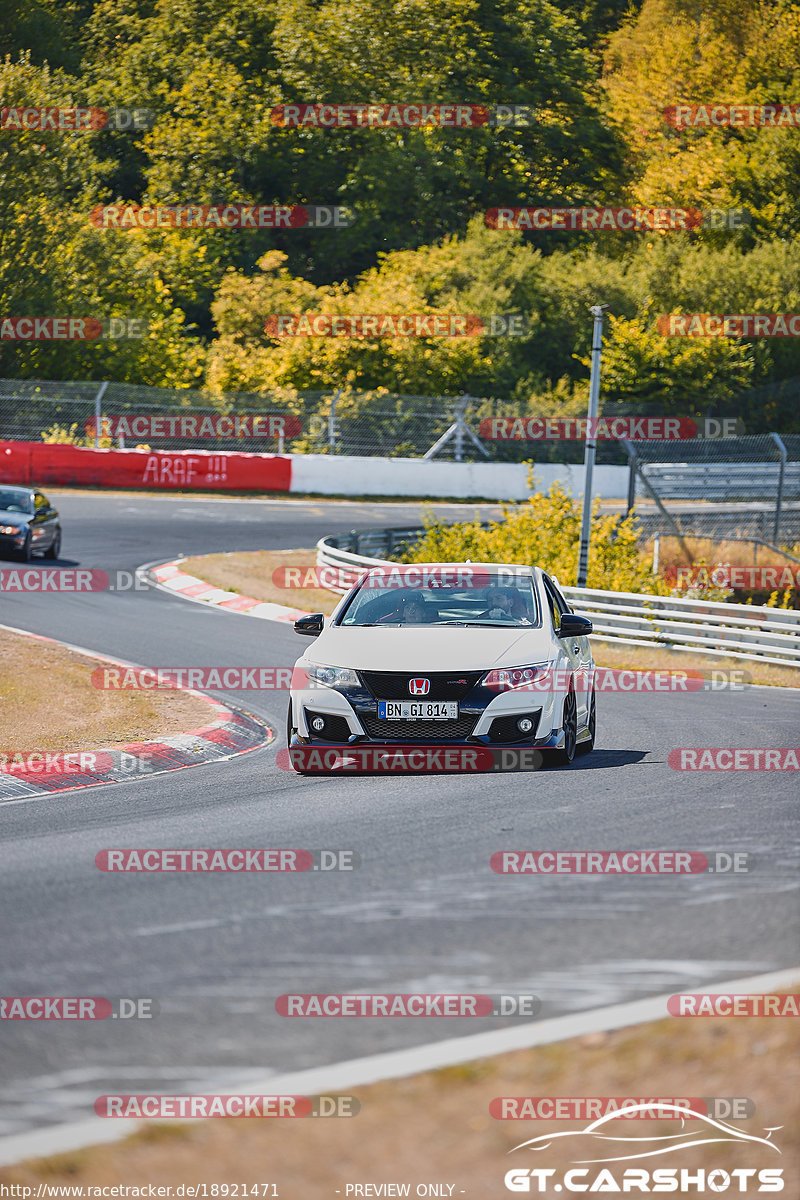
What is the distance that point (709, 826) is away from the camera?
7512 mm

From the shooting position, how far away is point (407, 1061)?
4168 millimetres

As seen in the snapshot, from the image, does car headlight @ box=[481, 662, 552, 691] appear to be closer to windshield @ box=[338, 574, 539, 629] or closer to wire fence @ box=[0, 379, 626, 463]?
windshield @ box=[338, 574, 539, 629]

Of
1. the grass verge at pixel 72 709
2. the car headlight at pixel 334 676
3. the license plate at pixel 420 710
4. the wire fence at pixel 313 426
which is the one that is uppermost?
the wire fence at pixel 313 426

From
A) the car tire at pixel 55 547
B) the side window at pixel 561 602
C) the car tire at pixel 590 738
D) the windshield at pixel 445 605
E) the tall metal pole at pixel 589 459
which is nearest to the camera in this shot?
the windshield at pixel 445 605

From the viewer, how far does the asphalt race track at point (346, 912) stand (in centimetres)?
436

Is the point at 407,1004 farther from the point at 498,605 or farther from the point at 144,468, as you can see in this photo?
the point at 144,468

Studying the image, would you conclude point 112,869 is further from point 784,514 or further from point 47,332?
point 47,332

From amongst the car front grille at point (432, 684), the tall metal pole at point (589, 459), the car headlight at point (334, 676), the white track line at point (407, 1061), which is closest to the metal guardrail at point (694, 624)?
the tall metal pole at point (589, 459)

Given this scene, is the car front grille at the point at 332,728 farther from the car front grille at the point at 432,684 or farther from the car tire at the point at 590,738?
the car tire at the point at 590,738

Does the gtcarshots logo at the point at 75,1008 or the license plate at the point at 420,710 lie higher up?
the license plate at the point at 420,710

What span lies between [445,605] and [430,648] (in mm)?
992

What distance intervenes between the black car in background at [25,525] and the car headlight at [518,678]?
1582 cm

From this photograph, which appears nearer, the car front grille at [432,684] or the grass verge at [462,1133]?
the grass verge at [462,1133]

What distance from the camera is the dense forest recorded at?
157 feet
